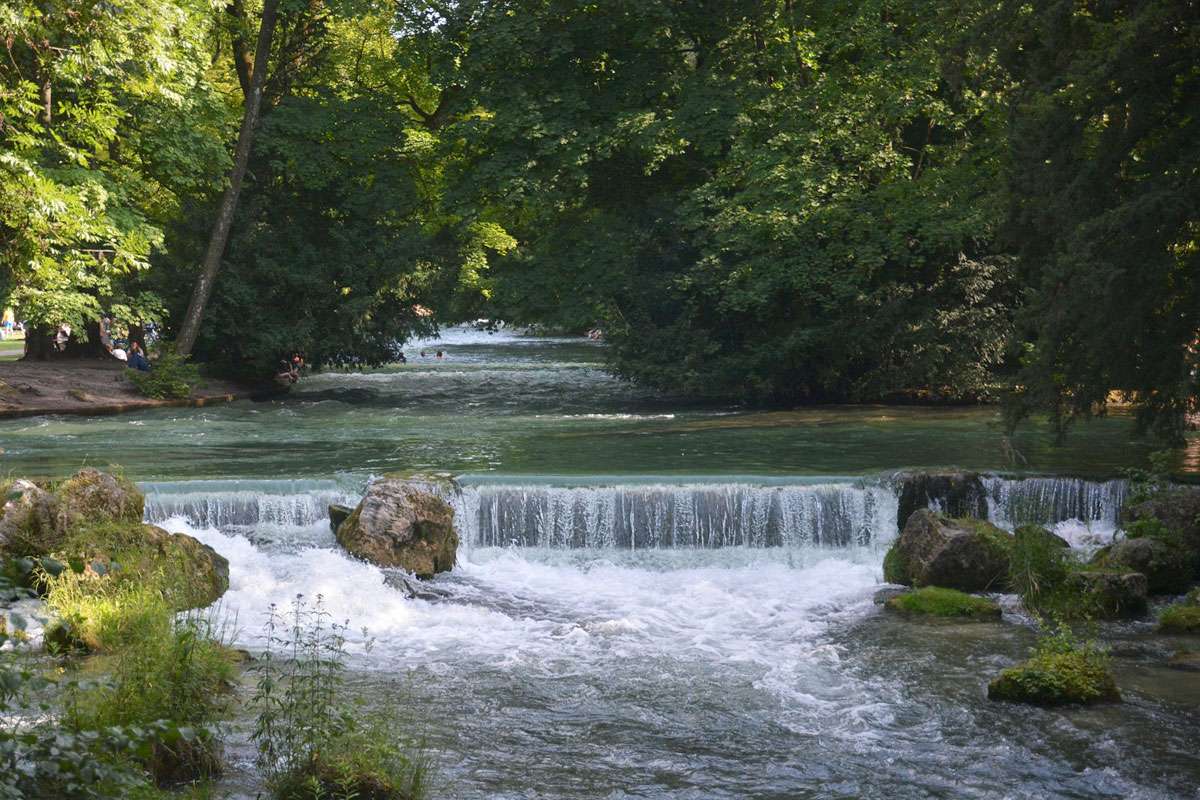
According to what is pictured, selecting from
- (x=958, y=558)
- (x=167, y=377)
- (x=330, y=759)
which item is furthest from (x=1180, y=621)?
(x=167, y=377)

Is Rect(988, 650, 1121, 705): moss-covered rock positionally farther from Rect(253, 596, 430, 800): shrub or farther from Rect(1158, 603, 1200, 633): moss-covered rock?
Rect(253, 596, 430, 800): shrub

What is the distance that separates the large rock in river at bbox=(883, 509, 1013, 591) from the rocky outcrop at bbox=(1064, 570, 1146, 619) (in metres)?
1.10

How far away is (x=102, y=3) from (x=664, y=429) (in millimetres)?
15689

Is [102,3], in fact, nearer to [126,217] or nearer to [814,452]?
[814,452]

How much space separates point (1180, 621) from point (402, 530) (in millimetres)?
8639

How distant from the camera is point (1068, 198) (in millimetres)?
15242

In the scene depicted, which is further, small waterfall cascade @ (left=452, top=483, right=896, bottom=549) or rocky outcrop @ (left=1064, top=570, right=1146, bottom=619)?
small waterfall cascade @ (left=452, top=483, right=896, bottom=549)

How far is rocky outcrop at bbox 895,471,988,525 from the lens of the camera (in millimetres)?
17844

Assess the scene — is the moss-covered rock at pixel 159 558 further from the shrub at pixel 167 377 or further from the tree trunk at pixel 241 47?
the tree trunk at pixel 241 47

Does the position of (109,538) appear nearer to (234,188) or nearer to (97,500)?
(97,500)

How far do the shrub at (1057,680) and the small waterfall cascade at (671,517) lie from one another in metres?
6.51

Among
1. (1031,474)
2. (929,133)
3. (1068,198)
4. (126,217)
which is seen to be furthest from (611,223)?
(1068,198)

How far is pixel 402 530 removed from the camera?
631 inches

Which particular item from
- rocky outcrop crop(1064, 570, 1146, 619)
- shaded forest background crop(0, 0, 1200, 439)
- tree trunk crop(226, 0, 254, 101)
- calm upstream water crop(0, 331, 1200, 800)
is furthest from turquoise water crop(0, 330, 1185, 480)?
tree trunk crop(226, 0, 254, 101)
